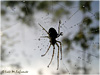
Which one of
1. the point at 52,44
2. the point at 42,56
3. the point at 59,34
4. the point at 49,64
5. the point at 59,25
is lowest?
the point at 49,64

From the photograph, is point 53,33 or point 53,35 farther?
point 53,35

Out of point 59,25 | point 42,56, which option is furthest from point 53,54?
point 59,25

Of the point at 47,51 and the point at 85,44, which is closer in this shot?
the point at 47,51

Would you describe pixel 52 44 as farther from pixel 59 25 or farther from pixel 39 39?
pixel 59 25

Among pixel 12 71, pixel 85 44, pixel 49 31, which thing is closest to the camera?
pixel 49 31

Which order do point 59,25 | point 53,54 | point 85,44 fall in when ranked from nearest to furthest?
point 59,25 → point 53,54 → point 85,44

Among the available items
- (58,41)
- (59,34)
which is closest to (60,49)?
(58,41)

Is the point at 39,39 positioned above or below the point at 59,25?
below

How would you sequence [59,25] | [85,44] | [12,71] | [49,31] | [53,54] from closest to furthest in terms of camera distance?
1. [59,25]
2. [49,31]
3. [53,54]
4. [12,71]
5. [85,44]

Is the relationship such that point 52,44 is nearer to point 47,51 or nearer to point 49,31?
point 47,51
